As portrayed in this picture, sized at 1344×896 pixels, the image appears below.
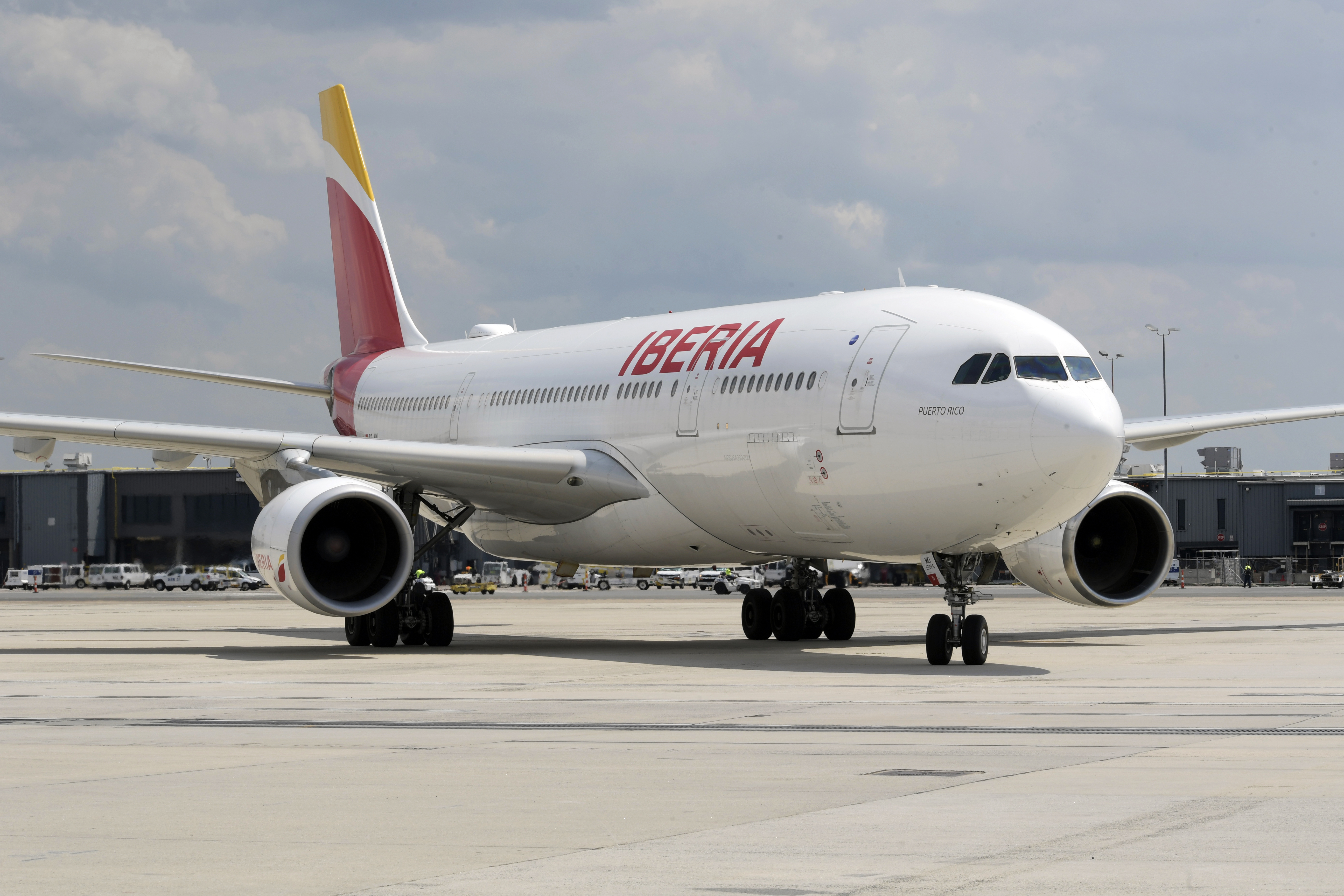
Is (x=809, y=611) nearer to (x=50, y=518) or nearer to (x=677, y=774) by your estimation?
(x=677, y=774)

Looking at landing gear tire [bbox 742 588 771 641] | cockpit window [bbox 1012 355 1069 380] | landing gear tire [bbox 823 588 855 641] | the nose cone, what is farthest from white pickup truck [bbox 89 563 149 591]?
the nose cone

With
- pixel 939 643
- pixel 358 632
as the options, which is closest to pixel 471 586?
pixel 358 632

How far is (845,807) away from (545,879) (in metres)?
2.05

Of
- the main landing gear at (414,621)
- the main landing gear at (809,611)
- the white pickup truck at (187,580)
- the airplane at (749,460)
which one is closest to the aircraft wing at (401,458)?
the airplane at (749,460)

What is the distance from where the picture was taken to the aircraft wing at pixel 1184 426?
856 inches

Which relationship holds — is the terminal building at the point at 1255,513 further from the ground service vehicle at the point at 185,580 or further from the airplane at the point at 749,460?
the airplane at the point at 749,460

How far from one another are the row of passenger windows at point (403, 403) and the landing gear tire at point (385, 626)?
A: 4.97 meters

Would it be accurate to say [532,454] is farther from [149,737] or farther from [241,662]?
[149,737]

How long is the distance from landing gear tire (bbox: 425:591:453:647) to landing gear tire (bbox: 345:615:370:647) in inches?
32.3

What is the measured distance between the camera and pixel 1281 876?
233 inches

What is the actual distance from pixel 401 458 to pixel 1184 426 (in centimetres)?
1044

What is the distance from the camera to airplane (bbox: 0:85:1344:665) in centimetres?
1608

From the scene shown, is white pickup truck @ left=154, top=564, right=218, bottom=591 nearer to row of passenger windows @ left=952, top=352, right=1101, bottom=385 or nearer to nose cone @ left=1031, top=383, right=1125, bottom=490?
row of passenger windows @ left=952, top=352, right=1101, bottom=385

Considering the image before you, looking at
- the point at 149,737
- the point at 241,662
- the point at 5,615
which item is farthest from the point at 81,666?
the point at 5,615
